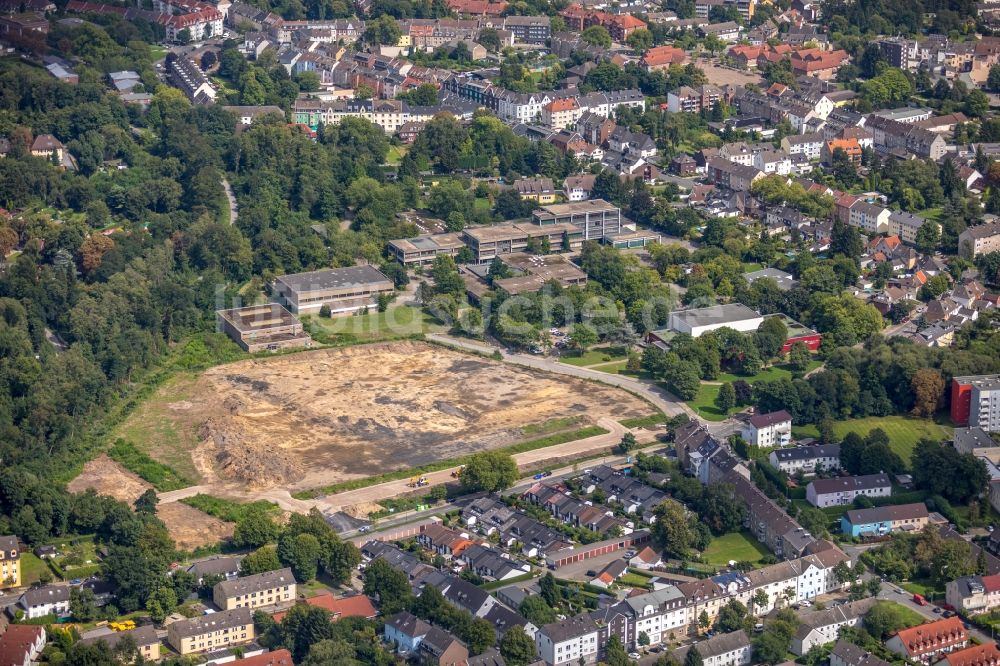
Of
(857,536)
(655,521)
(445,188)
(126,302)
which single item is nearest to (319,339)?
(126,302)

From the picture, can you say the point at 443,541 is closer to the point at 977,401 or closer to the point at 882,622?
the point at 882,622

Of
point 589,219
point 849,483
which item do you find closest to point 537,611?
point 849,483

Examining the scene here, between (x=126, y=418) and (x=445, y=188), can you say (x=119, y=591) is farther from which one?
(x=445, y=188)

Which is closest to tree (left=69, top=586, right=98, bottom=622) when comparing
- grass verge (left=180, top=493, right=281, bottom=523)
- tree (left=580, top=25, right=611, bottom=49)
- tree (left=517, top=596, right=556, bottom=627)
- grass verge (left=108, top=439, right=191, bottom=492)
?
grass verge (left=180, top=493, right=281, bottom=523)

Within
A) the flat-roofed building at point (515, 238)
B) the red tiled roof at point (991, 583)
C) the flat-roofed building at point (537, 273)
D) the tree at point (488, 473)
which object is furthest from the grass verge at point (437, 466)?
the flat-roofed building at point (515, 238)

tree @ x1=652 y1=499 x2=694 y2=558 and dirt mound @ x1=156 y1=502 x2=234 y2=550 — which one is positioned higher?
tree @ x1=652 y1=499 x2=694 y2=558

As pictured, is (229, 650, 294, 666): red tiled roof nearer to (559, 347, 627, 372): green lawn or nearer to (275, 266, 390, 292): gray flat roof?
(559, 347, 627, 372): green lawn

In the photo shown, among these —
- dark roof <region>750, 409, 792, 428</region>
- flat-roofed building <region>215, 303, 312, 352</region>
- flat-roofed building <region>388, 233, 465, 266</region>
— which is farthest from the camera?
flat-roofed building <region>388, 233, 465, 266</region>
